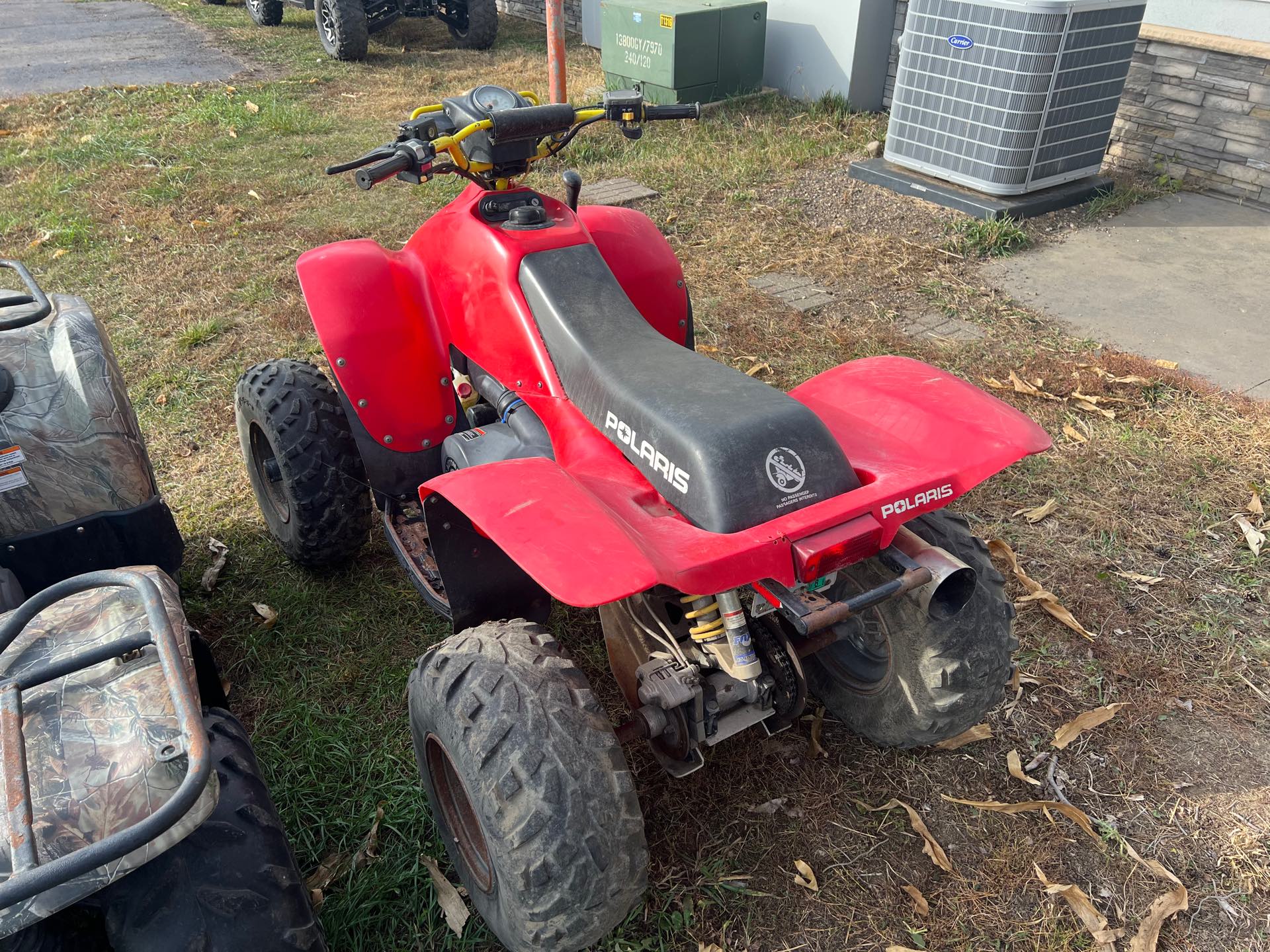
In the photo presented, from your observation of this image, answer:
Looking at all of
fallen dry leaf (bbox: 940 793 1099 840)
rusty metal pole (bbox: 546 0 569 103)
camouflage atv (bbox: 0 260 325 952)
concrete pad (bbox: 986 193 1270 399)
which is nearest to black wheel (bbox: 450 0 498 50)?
rusty metal pole (bbox: 546 0 569 103)

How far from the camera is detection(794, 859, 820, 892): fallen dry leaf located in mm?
2467

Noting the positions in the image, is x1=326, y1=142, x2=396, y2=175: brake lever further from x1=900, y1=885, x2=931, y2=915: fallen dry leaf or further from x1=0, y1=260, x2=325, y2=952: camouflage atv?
x1=900, y1=885, x2=931, y2=915: fallen dry leaf

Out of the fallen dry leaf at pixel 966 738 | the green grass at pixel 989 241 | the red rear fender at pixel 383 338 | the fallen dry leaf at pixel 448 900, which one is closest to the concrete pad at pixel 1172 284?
the green grass at pixel 989 241

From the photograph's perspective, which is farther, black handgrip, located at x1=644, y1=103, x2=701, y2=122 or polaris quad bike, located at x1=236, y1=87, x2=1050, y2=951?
black handgrip, located at x1=644, y1=103, x2=701, y2=122

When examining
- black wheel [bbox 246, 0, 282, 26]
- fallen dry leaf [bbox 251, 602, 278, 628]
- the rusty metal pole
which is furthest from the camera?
black wheel [bbox 246, 0, 282, 26]

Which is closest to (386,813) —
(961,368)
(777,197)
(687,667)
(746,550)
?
(687,667)

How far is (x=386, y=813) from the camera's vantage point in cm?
266

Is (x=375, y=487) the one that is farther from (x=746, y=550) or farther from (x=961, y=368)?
(x=961, y=368)

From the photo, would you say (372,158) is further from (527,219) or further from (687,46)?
(687,46)

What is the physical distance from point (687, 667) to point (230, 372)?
3.57 m

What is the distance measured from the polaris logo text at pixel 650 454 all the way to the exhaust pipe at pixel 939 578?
1.84ft

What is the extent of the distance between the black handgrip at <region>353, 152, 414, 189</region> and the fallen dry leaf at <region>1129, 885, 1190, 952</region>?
108 inches

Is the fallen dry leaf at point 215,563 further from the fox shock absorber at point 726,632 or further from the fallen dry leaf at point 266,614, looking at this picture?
the fox shock absorber at point 726,632

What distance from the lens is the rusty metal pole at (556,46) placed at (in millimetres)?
7754
